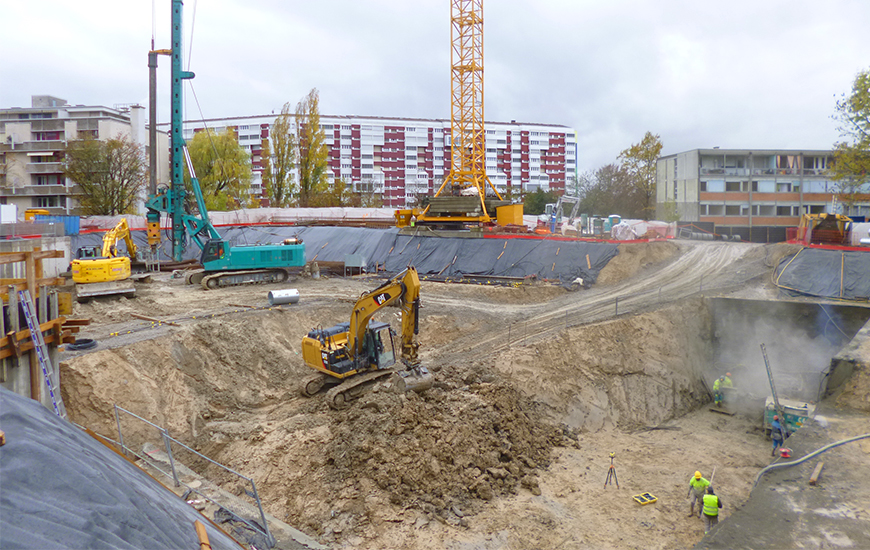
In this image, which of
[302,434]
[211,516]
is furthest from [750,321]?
[211,516]

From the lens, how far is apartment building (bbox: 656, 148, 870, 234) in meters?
53.4

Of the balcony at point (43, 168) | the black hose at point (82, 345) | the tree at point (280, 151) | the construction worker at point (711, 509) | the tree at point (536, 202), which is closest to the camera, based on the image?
the construction worker at point (711, 509)

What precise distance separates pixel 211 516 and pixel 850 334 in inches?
962

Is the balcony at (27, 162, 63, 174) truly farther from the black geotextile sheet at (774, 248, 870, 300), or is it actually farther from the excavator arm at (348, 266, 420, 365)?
the black geotextile sheet at (774, 248, 870, 300)

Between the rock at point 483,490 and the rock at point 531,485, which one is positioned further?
the rock at point 531,485

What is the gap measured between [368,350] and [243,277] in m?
14.5

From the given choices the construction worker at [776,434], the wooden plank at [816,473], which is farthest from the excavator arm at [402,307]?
the construction worker at [776,434]

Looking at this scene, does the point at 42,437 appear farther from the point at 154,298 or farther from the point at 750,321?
the point at 750,321

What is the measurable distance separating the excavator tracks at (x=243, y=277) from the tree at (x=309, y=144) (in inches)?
949

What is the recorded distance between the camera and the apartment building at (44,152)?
172ft

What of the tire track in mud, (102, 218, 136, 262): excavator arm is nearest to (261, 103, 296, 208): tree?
(102, 218, 136, 262): excavator arm

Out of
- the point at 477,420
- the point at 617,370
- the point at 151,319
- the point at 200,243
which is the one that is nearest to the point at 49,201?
the point at 200,243

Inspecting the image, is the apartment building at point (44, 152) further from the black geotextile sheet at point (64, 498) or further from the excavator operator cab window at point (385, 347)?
the black geotextile sheet at point (64, 498)

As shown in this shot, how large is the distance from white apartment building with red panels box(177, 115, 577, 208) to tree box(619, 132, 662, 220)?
101 feet
